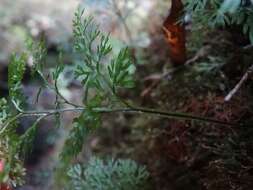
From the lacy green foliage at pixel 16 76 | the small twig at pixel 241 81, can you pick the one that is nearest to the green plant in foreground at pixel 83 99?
the lacy green foliage at pixel 16 76

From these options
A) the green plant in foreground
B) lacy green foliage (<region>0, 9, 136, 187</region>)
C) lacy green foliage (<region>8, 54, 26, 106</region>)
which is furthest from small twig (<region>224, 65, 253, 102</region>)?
lacy green foliage (<region>8, 54, 26, 106</region>)

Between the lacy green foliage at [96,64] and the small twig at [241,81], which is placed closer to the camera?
the lacy green foliage at [96,64]

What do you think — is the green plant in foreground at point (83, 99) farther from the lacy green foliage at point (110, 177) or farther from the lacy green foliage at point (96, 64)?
the lacy green foliage at point (110, 177)

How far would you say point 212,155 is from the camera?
0.92 meters

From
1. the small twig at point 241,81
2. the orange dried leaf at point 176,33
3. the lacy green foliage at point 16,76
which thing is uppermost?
the orange dried leaf at point 176,33

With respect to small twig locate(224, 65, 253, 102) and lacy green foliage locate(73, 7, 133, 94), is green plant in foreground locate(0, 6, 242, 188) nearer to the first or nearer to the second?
lacy green foliage locate(73, 7, 133, 94)

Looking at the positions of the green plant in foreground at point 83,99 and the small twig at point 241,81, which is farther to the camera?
the small twig at point 241,81

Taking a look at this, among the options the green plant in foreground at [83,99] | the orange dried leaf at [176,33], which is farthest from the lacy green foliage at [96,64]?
the orange dried leaf at [176,33]

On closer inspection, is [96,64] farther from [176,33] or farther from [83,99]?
[176,33]

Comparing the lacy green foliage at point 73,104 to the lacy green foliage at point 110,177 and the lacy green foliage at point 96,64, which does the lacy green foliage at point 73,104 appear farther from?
the lacy green foliage at point 110,177

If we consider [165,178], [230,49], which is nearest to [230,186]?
[165,178]

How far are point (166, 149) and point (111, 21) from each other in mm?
603

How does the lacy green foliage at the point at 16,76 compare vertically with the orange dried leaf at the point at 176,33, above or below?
below

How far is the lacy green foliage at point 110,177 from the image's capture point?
3.07 ft
